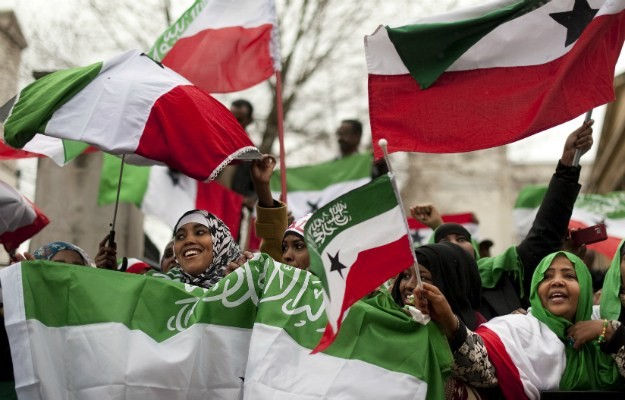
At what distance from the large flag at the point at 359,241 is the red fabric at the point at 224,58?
11.2 ft

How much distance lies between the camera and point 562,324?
5062mm

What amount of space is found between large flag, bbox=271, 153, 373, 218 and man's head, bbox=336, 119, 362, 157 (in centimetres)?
A: 13

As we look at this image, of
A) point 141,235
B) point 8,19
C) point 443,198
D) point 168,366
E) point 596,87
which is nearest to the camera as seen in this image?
point 168,366

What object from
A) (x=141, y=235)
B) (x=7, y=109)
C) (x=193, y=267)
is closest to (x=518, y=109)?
(x=193, y=267)

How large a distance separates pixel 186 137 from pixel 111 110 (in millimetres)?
390

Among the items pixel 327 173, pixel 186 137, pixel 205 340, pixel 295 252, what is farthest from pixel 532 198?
pixel 205 340

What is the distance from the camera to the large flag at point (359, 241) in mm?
4305

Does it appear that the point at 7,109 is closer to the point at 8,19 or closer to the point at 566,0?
the point at 566,0

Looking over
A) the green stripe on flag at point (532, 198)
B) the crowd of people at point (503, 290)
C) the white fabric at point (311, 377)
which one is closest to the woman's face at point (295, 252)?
the crowd of people at point (503, 290)

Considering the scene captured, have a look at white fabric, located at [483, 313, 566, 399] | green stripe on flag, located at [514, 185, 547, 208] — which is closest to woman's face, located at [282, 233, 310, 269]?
white fabric, located at [483, 313, 566, 399]

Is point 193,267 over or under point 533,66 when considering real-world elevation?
under

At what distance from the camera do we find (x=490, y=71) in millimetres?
5855

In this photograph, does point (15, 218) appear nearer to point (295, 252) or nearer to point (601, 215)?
point (295, 252)

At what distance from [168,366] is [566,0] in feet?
9.28
